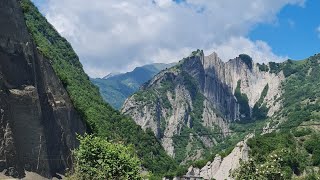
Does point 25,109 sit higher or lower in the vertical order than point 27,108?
lower

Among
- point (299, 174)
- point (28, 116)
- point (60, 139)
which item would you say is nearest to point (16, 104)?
point (28, 116)

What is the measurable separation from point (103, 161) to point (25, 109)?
2063cm

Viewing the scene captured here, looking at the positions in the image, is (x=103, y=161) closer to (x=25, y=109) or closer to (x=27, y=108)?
(x=25, y=109)

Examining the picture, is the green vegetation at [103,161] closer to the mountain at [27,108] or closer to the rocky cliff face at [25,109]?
the mountain at [27,108]

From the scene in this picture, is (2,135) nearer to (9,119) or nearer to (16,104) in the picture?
(9,119)

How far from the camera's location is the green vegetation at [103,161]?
5503cm

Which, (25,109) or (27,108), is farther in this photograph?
(27,108)

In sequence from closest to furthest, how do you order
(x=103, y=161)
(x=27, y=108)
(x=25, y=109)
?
(x=103, y=161) < (x=25, y=109) < (x=27, y=108)

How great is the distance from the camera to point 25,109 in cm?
7119

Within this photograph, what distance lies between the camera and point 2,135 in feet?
208

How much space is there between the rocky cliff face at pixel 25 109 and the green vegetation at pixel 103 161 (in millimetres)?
12892

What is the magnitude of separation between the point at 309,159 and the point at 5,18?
106312 millimetres

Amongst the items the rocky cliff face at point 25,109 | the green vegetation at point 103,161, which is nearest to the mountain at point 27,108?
the rocky cliff face at point 25,109

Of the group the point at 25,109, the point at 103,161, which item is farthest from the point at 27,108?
the point at 103,161
